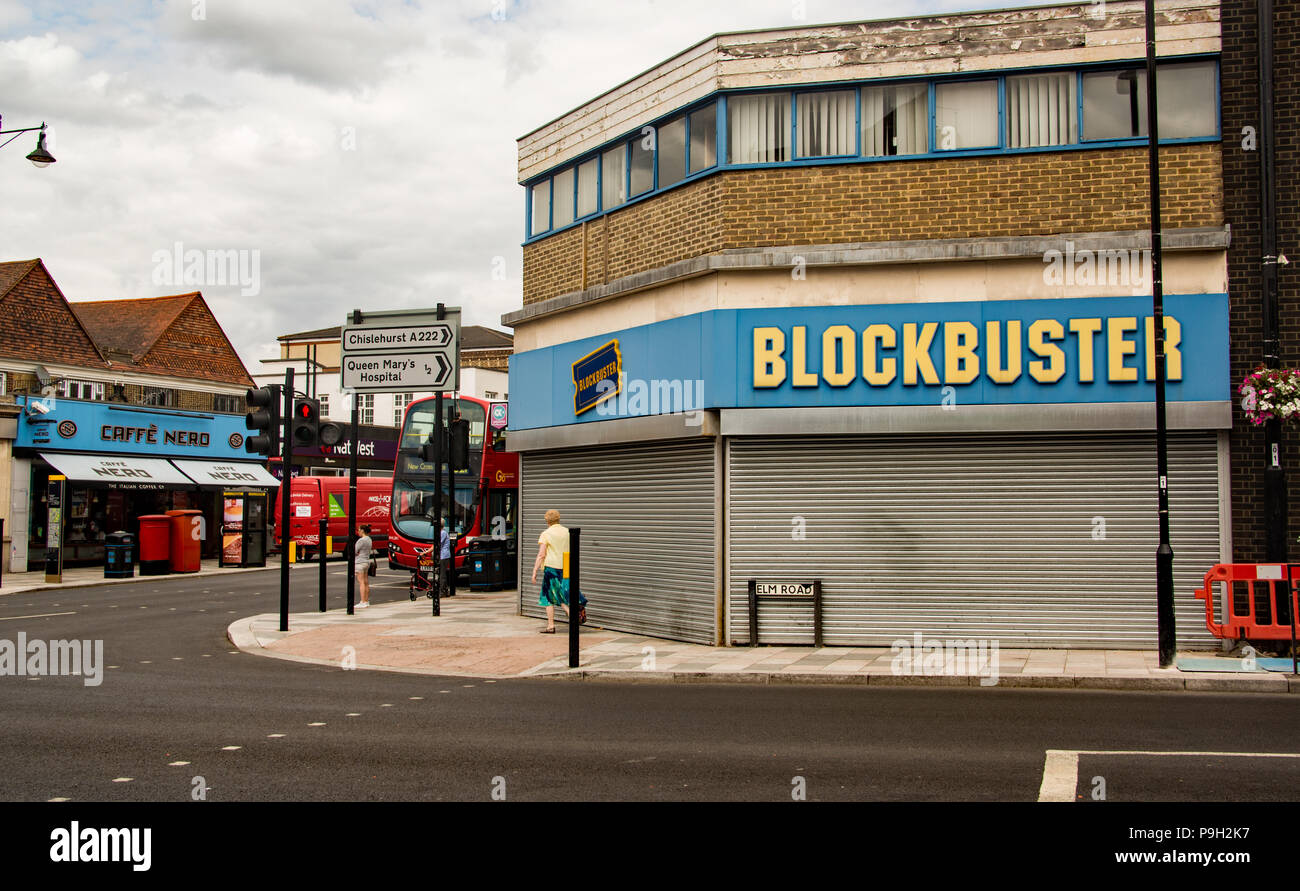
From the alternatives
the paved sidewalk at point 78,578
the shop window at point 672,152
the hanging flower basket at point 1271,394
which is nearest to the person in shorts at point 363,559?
the paved sidewalk at point 78,578

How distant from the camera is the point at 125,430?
34969mm

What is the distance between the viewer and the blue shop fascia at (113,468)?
31.7 metres

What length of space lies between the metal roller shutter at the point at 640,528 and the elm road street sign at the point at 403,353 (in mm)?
2272

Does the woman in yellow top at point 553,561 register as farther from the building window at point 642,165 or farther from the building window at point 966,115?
the building window at point 966,115

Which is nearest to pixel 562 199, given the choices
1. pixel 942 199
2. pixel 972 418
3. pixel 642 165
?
pixel 642 165

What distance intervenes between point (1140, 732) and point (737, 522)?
6804 mm

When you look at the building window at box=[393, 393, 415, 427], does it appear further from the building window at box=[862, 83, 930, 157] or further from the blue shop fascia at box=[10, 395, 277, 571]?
the building window at box=[862, 83, 930, 157]

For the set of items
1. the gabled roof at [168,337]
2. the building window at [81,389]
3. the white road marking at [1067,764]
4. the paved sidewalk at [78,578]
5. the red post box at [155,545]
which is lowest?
the paved sidewalk at [78,578]

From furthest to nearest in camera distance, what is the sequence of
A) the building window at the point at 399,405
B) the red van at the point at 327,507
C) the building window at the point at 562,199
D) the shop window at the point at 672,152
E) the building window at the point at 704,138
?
the building window at the point at 399,405
the red van at the point at 327,507
the building window at the point at 562,199
the shop window at the point at 672,152
the building window at the point at 704,138

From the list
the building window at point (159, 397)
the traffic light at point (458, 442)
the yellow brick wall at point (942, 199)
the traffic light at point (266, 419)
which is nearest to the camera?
the yellow brick wall at point (942, 199)

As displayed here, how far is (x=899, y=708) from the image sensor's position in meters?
10.0

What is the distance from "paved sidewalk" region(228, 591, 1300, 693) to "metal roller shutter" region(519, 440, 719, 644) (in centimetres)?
45

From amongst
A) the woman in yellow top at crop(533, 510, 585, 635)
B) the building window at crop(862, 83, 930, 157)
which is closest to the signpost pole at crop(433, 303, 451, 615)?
the woman in yellow top at crop(533, 510, 585, 635)
